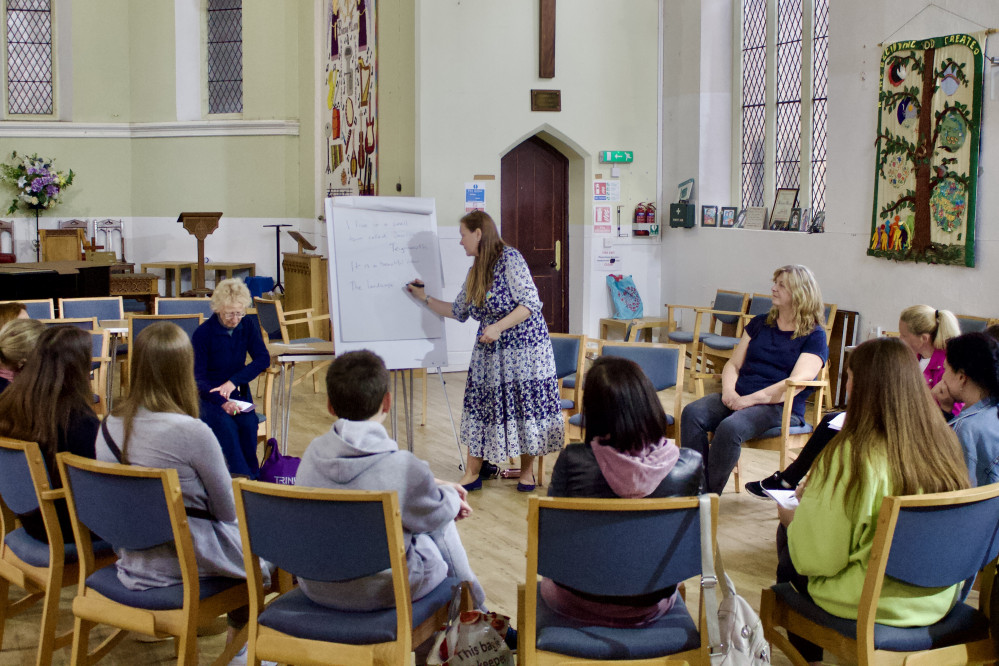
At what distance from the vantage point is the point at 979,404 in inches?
120

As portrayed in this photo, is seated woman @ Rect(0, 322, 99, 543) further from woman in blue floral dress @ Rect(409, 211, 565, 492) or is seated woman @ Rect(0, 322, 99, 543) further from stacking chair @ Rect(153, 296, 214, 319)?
stacking chair @ Rect(153, 296, 214, 319)

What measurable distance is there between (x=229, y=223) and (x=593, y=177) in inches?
223

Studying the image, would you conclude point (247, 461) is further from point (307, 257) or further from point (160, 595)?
point (307, 257)

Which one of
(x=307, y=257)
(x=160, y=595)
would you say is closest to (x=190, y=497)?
(x=160, y=595)

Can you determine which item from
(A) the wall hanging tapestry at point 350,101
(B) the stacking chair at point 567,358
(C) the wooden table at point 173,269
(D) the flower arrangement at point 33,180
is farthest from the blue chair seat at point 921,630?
(D) the flower arrangement at point 33,180

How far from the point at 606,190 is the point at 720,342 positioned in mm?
2575

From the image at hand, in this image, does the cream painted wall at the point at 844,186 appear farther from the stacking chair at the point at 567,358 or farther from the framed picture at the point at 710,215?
the stacking chair at the point at 567,358

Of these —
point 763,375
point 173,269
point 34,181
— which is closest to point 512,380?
point 763,375

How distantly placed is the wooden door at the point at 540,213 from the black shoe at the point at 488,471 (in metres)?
4.36

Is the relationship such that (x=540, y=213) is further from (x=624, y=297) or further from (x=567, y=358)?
(x=567, y=358)

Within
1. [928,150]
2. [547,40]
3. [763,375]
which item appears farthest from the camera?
[547,40]

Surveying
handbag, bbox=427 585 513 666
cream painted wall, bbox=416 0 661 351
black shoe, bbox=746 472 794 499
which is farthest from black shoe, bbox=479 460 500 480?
cream painted wall, bbox=416 0 661 351

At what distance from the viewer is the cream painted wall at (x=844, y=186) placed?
254 inches

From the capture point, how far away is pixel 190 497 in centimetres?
282
